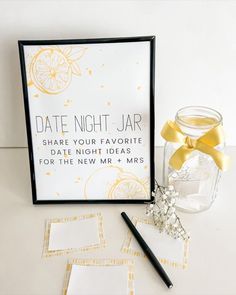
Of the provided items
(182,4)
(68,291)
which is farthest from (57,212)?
(182,4)

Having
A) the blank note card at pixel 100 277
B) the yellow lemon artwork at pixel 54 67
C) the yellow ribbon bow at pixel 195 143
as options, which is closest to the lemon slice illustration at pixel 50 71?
the yellow lemon artwork at pixel 54 67

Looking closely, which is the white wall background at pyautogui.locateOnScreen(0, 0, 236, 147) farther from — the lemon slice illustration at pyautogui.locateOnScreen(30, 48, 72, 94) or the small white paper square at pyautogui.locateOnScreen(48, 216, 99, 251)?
the small white paper square at pyautogui.locateOnScreen(48, 216, 99, 251)

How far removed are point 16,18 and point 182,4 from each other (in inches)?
14.7

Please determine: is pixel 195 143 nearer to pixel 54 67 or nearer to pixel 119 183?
pixel 119 183

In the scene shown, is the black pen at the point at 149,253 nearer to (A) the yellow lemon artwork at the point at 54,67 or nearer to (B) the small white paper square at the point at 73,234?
(B) the small white paper square at the point at 73,234

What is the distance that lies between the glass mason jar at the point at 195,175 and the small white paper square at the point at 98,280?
0.23 m

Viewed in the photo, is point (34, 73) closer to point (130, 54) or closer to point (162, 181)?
point (130, 54)

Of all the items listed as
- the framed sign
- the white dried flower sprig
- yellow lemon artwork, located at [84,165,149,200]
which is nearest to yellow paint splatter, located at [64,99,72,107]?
the framed sign

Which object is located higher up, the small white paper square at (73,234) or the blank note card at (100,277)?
the small white paper square at (73,234)

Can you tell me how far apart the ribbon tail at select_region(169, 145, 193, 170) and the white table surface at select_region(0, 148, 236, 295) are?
11cm

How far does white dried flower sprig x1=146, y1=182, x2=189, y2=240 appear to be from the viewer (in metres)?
0.81

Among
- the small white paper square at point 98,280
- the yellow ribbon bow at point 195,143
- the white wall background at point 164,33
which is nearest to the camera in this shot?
the small white paper square at point 98,280

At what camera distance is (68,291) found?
→ 27.6 inches

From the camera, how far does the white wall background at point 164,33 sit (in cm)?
92
